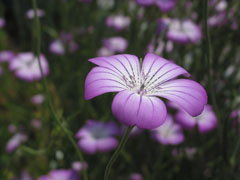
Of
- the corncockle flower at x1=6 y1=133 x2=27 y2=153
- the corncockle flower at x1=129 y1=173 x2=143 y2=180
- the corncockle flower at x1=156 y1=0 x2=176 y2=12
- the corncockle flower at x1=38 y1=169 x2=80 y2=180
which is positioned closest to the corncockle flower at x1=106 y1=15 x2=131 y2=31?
the corncockle flower at x1=156 y1=0 x2=176 y2=12

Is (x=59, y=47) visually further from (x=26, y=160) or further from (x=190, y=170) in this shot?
(x=190, y=170)

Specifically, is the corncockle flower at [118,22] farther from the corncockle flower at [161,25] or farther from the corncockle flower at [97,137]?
the corncockle flower at [97,137]

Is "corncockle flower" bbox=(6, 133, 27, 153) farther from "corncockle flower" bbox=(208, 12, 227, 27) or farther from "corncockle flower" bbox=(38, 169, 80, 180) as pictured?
"corncockle flower" bbox=(208, 12, 227, 27)

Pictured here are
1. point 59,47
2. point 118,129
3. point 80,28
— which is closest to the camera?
point 118,129

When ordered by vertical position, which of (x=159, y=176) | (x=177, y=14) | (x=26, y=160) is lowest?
(x=26, y=160)

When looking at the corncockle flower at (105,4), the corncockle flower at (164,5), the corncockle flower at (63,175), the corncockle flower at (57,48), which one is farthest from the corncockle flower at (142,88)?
the corncockle flower at (105,4)

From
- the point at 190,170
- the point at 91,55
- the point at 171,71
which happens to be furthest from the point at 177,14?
the point at 171,71

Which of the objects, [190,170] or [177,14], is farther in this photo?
[177,14]
